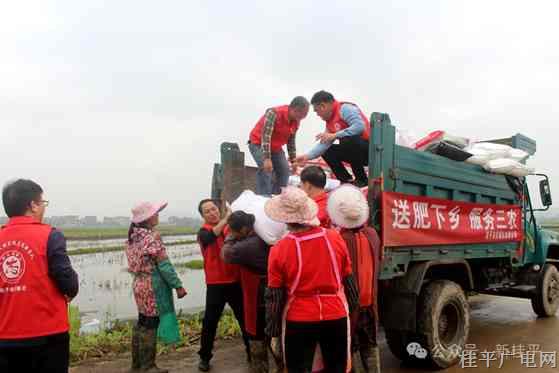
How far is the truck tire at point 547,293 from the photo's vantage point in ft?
18.5

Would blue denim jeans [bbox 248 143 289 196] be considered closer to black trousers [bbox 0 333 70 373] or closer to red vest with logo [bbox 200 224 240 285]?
red vest with logo [bbox 200 224 240 285]

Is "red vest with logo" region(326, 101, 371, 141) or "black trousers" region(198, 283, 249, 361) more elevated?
"red vest with logo" region(326, 101, 371, 141)

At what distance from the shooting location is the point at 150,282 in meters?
3.56

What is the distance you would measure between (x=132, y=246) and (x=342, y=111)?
2.09 meters

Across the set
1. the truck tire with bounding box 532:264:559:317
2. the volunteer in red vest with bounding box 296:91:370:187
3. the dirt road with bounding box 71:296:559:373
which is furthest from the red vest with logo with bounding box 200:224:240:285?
the truck tire with bounding box 532:264:559:317

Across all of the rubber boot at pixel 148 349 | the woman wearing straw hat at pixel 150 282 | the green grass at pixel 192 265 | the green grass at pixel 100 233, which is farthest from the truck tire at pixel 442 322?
the green grass at pixel 100 233

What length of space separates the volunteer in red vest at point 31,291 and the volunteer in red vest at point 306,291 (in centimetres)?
106

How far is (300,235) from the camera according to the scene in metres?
2.38

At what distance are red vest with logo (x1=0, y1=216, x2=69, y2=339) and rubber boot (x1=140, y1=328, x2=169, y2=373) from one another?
1.46 metres

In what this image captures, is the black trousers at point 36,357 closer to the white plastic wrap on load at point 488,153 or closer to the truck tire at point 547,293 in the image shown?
the white plastic wrap on load at point 488,153

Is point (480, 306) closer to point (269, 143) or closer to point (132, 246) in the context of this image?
point (269, 143)

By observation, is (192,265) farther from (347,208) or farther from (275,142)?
(347,208)

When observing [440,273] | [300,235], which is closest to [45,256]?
[300,235]

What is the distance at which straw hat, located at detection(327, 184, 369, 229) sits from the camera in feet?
8.90
